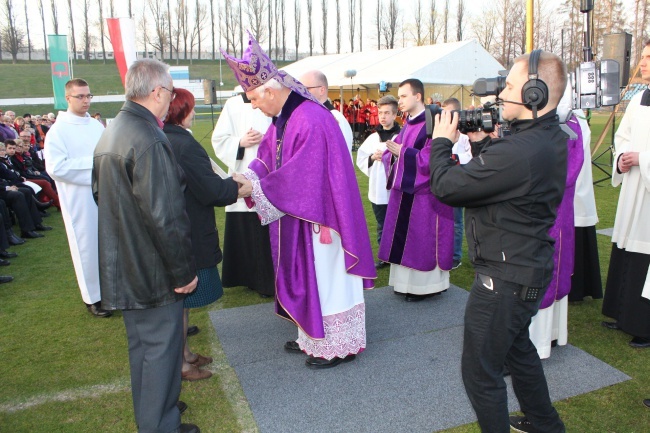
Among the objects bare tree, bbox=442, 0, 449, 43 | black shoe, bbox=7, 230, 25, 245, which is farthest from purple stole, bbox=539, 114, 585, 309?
bare tree, bbox=442, 0, 449, 43

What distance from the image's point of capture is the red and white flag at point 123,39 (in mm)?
9734

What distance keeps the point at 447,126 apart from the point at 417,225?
8.28 feet

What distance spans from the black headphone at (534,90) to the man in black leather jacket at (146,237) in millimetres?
1632

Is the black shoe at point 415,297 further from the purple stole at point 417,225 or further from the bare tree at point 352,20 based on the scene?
the bare tree at point 352,20

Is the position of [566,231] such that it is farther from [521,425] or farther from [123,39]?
[123,39]

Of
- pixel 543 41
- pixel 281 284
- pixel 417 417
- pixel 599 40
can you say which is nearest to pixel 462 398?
pixel 417 417

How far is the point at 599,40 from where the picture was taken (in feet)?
91.6

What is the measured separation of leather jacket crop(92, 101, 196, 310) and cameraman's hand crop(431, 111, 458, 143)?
1257 millimetres

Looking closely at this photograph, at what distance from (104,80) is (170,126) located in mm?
49849

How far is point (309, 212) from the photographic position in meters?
3.49


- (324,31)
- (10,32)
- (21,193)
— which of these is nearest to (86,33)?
(10,32)

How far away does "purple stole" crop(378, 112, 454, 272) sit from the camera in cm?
484

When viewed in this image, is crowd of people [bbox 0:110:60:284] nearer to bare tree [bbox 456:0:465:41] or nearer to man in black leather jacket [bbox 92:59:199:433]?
man in black leather jacket [bbox 92:59:199:433]

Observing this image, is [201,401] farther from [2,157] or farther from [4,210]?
[2,157]
